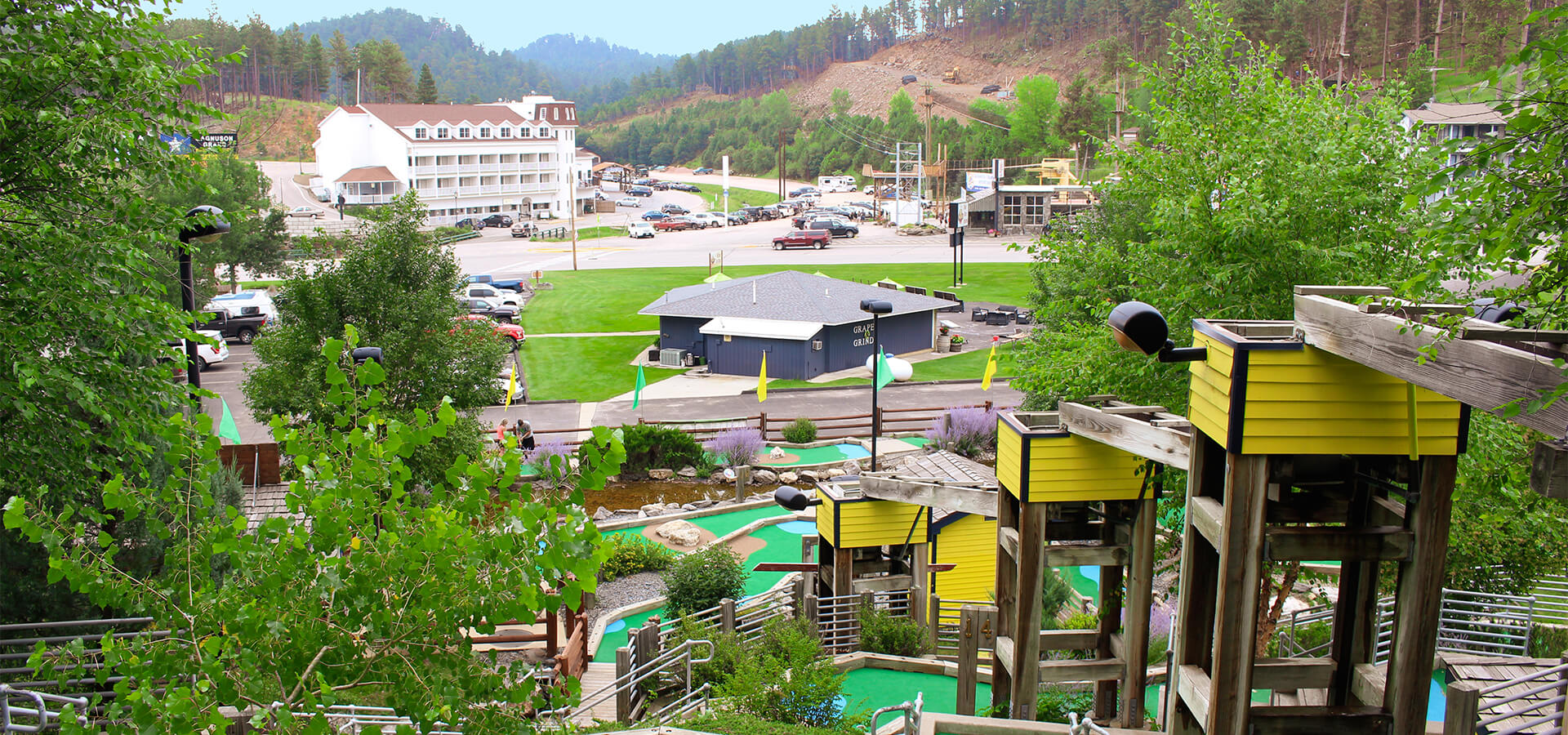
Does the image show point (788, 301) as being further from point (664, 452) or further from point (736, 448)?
point (664, 452)

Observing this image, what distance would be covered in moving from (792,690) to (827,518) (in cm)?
378

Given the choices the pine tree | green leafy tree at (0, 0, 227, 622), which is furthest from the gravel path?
the pine tree

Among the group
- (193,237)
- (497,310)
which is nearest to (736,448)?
(193,237)

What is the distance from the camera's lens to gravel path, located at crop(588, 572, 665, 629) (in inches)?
664

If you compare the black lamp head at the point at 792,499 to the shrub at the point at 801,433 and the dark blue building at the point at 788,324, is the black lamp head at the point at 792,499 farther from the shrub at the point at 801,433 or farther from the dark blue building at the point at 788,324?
the dark blue building at the point at 788,324

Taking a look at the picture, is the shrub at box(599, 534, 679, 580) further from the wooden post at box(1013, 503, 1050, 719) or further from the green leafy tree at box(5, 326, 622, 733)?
the green leafy tree at box(5, 326, 622, 733)

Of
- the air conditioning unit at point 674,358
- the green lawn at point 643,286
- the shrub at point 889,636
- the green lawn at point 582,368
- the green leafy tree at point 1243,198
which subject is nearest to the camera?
the green leafy tree at point 1243,198

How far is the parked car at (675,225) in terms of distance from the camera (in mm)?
93812

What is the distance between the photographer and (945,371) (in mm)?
38469

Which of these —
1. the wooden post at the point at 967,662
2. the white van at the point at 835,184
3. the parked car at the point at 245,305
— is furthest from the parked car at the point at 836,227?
the wooden post at the point at 967,662

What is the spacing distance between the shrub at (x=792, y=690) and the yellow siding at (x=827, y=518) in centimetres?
291

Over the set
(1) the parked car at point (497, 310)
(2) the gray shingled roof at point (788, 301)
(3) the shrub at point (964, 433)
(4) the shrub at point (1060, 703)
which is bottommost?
(3) the shrub at point (964, 433)

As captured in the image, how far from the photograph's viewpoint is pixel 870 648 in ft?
44.6

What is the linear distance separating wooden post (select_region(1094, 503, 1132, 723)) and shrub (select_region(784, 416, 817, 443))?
1834 cm
